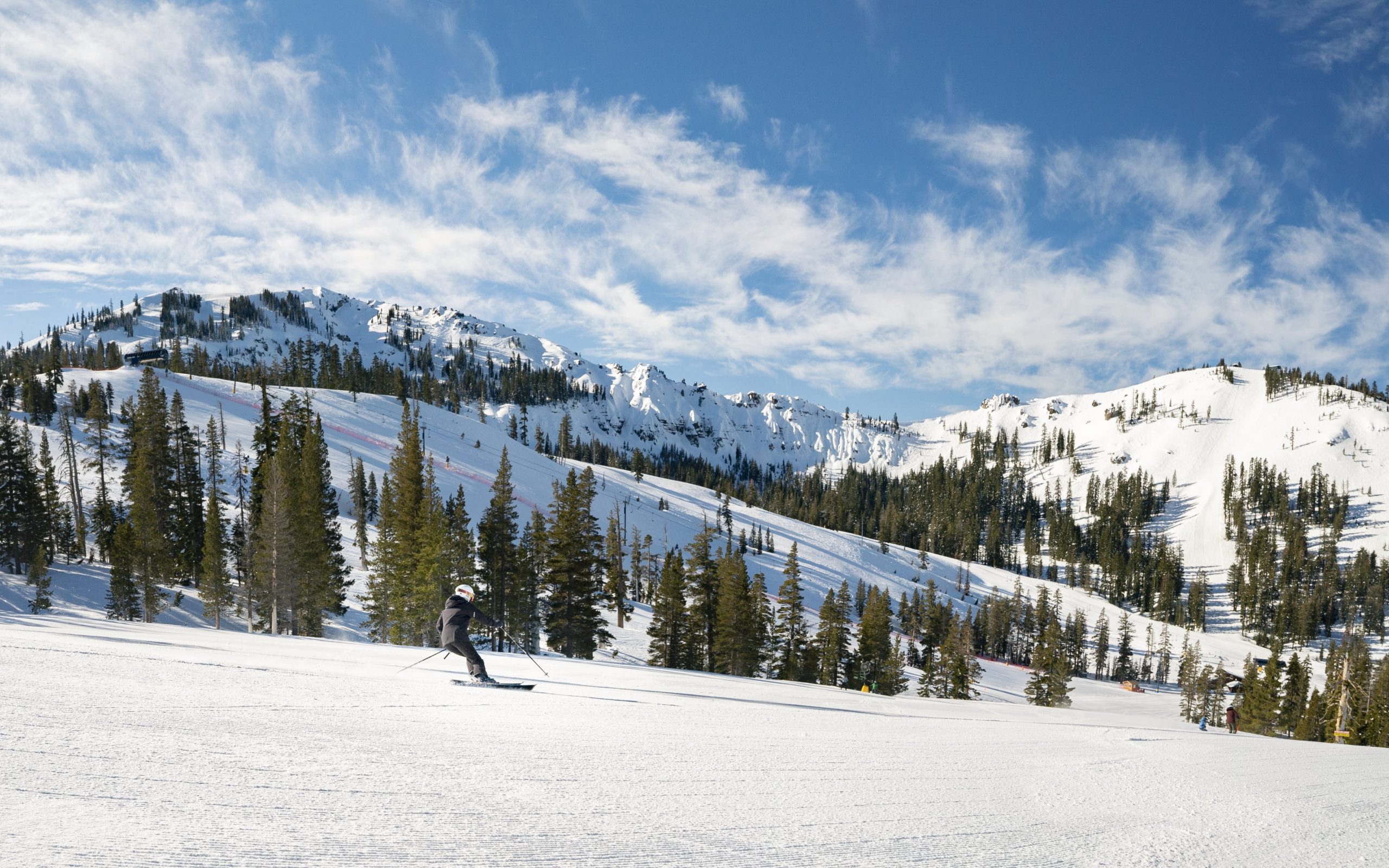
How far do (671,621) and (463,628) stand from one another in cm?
3320

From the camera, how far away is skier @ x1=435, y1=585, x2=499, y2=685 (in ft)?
33.8

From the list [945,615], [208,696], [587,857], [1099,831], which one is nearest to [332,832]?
[587,857]

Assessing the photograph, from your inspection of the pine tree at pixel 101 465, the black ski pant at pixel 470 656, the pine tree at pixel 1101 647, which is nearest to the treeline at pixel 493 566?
the black ski pant at pixel 470 656

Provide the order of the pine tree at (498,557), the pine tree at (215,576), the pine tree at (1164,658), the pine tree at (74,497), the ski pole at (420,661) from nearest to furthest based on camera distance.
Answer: the ski pole at (420,661), the pine tree at (215,576), the pine tree at (498,557), the pine tree at (74,497), the pine tree at (1164,658)

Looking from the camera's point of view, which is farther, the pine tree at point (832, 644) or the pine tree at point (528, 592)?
the pine tree at point (832, 644)

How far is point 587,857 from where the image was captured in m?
3.44

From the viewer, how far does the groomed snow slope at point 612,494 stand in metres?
118

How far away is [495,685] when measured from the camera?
983 centimetres

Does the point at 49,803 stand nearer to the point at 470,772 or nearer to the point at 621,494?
the point at 470,772

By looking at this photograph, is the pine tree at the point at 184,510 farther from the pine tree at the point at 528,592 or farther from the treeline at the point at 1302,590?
the treeline at the point at 1302,590

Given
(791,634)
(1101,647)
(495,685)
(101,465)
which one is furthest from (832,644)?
(1101,647)

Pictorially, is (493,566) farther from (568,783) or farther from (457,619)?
(568,783)

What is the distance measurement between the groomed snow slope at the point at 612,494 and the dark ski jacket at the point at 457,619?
9444cm

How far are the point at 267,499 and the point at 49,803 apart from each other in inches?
1546
